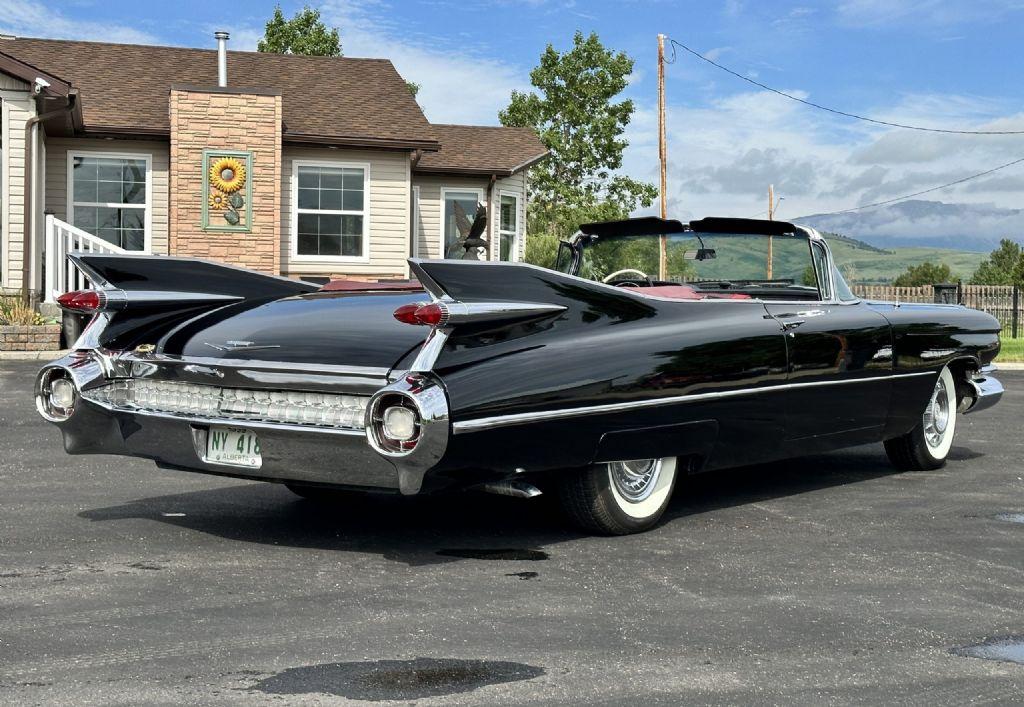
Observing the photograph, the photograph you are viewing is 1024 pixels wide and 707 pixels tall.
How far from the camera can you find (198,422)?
556cm

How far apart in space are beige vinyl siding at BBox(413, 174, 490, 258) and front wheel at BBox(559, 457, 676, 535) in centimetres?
1996

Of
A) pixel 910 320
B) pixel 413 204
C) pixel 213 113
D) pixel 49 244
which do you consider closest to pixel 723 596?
pixel 910 320

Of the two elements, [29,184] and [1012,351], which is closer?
[29,184]

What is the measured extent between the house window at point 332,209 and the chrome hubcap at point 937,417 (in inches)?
642

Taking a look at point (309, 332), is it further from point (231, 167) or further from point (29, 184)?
Answer: point (231, 167)

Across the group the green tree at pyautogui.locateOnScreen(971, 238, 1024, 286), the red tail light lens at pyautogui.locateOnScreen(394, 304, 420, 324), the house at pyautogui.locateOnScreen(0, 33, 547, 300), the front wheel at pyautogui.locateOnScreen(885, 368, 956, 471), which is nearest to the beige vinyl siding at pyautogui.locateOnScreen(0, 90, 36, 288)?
the house at pyautogui.locateOnScreen(0, 33, 547, 300)

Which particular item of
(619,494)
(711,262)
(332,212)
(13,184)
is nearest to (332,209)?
→ (332,212)

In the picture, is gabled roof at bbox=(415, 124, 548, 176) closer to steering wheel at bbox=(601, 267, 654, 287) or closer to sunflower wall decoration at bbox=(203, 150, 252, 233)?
sunflower wall decoration at bbox=(203, 150, 252, 233)

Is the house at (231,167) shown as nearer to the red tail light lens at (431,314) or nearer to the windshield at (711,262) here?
the windshield at (711,262)

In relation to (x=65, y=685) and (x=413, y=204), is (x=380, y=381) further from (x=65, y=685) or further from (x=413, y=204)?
(x=413, y=204)

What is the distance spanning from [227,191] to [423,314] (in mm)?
18136

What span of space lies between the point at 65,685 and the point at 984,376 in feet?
21.8

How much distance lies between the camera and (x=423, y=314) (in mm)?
5133

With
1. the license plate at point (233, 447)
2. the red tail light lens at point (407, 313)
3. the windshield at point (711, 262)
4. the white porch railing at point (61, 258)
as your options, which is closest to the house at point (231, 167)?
the white porch railing at point (61, 258)
